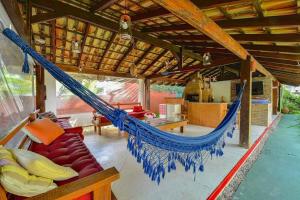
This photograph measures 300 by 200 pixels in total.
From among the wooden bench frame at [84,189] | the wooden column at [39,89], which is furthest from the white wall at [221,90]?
the wooden bench frame at [84,189]

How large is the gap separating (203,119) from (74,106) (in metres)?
4.72

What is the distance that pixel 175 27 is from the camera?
9.52ft

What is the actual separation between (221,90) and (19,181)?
889 cm

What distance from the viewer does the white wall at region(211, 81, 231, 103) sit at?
→ 802 cm

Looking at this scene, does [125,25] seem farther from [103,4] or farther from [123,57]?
[123,57]

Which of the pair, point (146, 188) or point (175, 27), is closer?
point (146, 188)

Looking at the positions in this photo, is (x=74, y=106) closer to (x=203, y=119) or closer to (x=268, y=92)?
(x=203, y=119)

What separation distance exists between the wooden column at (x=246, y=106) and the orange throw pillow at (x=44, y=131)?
3.35 meters

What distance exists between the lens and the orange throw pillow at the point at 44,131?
178cm

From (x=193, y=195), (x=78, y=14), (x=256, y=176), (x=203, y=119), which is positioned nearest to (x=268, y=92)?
(x=203, y=119)

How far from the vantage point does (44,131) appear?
188cm

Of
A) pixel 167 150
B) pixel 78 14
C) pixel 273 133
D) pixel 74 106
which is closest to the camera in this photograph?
pixel 167 150

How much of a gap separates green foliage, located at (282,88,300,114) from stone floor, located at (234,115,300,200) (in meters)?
8.28

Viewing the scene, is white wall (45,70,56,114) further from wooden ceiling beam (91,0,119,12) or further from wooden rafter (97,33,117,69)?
wooden ceiling beam (91,0,119,12)
